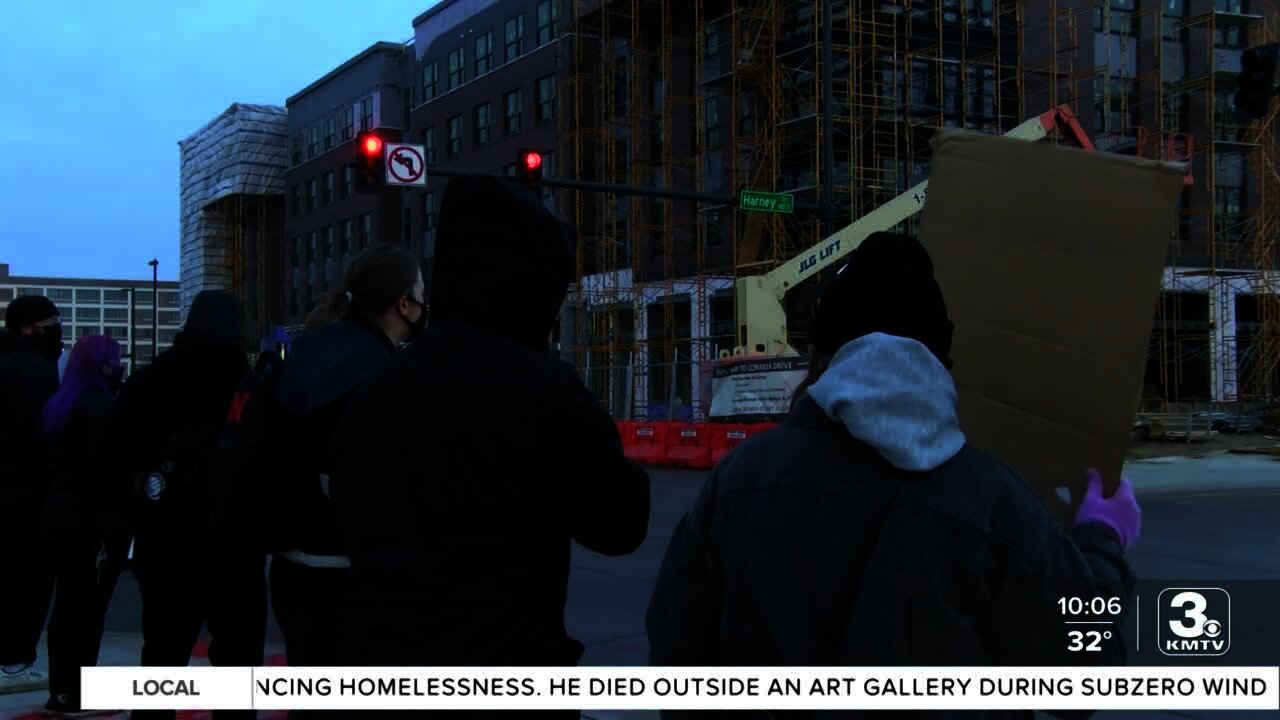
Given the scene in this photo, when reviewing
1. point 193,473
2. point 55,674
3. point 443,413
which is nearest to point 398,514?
point 443,413

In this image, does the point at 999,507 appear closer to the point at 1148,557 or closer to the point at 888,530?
the point at 888,530

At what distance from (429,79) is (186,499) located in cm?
5629

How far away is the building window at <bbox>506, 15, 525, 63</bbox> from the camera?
50.6m

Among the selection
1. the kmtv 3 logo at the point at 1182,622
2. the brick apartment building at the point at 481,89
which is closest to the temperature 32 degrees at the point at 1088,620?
the kmtv 3 logo at the point at 1182,622

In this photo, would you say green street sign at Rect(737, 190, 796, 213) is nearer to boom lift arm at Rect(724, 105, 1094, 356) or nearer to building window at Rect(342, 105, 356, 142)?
boom lift arm at Rect(724, 105, 1094, 356)

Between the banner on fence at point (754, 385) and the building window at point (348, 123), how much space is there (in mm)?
43498

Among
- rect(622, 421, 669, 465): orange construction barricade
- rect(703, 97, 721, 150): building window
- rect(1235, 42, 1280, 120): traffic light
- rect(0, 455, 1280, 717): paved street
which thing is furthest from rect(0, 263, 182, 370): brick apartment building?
rect(1235, 42, 1280, 120): traffic light

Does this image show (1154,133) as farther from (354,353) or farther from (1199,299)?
(354,353)

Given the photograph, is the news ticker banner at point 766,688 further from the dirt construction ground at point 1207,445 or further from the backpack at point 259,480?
the dirt construction ground at point 1207,445

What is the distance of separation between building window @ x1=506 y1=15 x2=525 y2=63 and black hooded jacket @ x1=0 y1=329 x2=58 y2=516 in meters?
45.7

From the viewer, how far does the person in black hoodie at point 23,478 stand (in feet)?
20.7

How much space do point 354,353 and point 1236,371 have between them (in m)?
39.3

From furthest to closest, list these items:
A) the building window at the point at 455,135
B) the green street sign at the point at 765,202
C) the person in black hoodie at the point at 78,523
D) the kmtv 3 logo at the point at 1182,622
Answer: the building window at the point at 455,135 → the green street sign at the point at 765,202 → the person in black hoodie at the point at 78,523 → the kmtv 3 logo at the point at 1182,622

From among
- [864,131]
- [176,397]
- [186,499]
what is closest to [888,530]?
[186,499]
